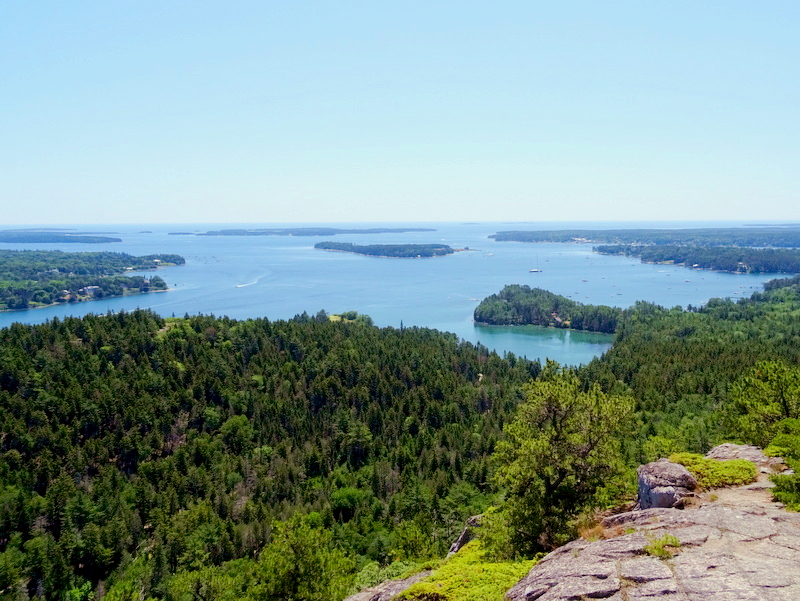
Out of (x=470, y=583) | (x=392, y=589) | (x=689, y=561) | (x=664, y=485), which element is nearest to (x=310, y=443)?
(x=392, y=589)

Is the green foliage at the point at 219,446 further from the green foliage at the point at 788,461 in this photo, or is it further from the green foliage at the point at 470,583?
the green foliage at the point at 788,461

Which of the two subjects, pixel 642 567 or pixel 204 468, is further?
pixel 204 468

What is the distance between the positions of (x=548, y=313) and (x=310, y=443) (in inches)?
4421

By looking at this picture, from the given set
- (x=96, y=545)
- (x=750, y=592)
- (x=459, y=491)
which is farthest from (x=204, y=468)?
(x=750, y=592)

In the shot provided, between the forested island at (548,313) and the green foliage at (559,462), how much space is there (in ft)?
473

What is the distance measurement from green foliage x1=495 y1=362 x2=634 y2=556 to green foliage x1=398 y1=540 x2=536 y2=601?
12.3 ft

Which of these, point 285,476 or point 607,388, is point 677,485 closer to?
point 285,476

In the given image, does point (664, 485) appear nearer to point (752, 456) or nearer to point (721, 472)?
point (721, 472)

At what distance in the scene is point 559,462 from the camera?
824 inches

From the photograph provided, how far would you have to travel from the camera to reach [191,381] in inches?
3346

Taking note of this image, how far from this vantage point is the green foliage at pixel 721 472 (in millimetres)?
18375

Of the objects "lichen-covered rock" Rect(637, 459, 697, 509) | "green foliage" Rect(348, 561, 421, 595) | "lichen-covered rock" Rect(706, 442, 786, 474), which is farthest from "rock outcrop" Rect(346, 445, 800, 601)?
"green foliage" Rect(348, 561, 421, 595)

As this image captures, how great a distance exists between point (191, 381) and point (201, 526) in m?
35.1

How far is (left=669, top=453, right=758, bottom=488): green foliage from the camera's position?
60.3 feet
